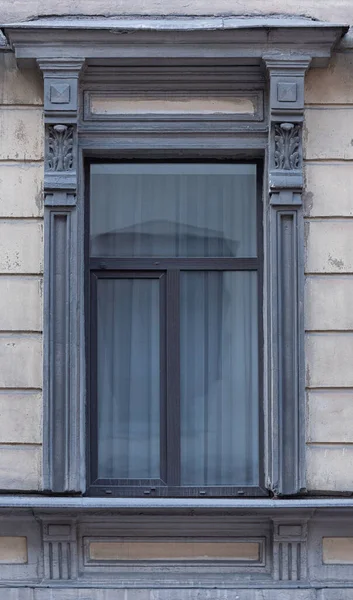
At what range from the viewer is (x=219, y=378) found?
7.31m

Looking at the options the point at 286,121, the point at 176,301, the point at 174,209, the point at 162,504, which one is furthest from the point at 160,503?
the point at 286,121

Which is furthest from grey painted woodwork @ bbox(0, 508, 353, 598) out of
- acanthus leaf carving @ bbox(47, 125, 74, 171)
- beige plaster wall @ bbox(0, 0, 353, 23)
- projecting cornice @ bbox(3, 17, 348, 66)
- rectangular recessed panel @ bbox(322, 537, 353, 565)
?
beige plaster wall @ bbox(0, 0, 353, 23)

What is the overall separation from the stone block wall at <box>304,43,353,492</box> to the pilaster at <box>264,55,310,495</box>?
100 millimetres

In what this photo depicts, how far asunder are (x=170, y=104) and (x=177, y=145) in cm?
31

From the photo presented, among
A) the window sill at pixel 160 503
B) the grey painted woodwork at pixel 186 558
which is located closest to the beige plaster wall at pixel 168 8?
the window sill at pixel 160 503

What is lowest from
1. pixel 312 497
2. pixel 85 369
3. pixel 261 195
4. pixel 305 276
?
pixel 312 497

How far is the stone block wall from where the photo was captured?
22.8 feet

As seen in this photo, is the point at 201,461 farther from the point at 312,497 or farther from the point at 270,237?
the point at 270,237

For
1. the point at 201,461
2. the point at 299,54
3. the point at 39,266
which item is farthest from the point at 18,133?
the point at 201,461

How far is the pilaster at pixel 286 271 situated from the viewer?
22.7 feet

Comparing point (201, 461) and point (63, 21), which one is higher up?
point (63, 21)

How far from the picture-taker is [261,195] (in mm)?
7348

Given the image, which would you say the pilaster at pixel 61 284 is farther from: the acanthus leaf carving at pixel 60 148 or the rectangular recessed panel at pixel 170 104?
the rectangular recessed panel at pixel 170 104

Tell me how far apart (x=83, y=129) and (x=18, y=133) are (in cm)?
47
